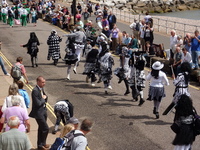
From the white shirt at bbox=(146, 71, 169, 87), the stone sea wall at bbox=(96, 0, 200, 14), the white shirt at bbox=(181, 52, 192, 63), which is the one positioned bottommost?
the stone sea wall at bbox=(96, 0, 200, 14)

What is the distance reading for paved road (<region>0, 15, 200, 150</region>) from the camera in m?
11.9

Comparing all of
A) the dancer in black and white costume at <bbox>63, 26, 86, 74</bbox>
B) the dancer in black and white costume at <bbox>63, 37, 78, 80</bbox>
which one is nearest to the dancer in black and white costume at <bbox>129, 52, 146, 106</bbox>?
the dancer in black and white costume at <bbox>63, 37, 78, 80</bbox>

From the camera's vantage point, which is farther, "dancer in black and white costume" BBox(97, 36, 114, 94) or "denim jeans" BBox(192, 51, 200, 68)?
"denim jeans" BBox(192, 51, 200, 68)

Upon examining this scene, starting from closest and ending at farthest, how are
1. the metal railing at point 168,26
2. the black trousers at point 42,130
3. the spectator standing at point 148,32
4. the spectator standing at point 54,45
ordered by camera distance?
the black trousers at point 42,130 → the spectator standing at point 54,45 → the spectator standing at point 148,32 → the metal railing at point 168,26

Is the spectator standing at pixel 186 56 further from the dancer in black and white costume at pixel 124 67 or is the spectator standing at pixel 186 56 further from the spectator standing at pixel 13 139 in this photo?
the spectator standing at pixel 13 139

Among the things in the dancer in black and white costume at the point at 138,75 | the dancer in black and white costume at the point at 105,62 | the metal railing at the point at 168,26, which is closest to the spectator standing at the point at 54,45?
the dancer in black and white costume at the point at 105,62

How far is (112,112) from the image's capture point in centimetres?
1439

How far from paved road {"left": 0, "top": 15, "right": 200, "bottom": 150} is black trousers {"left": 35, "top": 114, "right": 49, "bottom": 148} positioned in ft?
4.36

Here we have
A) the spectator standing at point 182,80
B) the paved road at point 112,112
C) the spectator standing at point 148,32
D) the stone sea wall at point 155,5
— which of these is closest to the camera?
the paved road at point 112,112

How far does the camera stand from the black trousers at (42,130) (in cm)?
1082

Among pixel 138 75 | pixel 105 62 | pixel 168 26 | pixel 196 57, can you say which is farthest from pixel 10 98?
pixel 168 26

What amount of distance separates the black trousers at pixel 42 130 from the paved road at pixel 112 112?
133cm

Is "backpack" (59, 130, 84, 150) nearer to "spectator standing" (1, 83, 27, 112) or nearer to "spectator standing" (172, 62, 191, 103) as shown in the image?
"spectator standing" (1, 83, 27, 112)

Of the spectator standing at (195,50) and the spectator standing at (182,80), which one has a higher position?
the spectator standing at (182,80)
